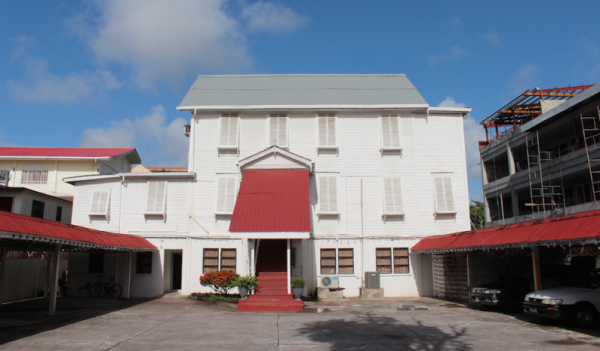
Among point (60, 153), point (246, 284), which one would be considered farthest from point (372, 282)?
point (60, 153)

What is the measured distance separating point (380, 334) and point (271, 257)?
9.81m

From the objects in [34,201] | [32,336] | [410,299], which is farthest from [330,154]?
[34,201]

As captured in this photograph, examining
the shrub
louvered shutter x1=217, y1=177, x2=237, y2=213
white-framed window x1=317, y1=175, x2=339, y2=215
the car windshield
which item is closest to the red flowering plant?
the shrub

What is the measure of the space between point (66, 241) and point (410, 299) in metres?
14.9

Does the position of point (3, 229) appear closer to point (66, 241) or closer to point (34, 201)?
point (66, 241)

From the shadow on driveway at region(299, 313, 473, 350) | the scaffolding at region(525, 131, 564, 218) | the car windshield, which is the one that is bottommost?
the shadow on driveway at region(299, 313, 473, 350)

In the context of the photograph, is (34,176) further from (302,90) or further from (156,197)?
(302,90)

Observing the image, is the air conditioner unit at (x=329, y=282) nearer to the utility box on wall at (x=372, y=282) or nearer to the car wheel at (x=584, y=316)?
the utility box on wall at (x=372, y=282)

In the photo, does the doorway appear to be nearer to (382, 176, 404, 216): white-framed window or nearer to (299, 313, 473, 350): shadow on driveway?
(382, 176, 404, 216): white-framed window

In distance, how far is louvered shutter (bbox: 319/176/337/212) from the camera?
2117 cm

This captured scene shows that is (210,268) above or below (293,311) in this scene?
above

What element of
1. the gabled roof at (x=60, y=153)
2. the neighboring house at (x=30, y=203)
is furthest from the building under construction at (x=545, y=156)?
the gabled roof at (x=60, y=153)

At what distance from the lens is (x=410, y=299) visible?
19875 millimetres

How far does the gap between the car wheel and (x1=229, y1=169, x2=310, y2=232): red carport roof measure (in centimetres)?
937
